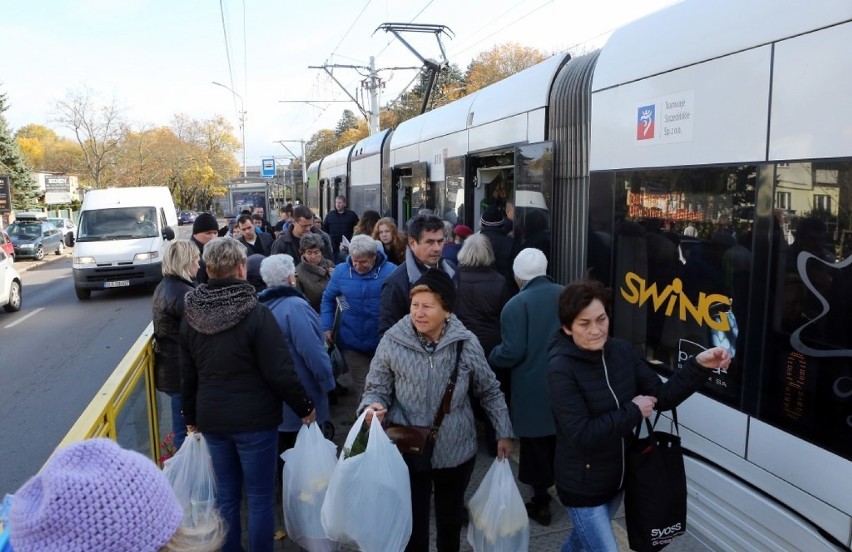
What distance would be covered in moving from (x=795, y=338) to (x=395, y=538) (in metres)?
1.84

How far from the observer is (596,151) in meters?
4.29

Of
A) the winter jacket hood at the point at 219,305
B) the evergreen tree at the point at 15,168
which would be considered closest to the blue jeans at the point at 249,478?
the winter jacket hood at the point at 219,305

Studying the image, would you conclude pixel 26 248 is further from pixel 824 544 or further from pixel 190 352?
pixel 824 544

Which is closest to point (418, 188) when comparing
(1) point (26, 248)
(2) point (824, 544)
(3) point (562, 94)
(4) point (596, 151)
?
(3) point (562, 94)

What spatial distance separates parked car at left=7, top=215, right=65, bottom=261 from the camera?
25594mm

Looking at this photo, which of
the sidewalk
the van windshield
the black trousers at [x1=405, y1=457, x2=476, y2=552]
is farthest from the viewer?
the van windshield

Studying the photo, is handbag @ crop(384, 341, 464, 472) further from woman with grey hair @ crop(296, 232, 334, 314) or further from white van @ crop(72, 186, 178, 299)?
white van @ crop(72, 186, 178, 299)

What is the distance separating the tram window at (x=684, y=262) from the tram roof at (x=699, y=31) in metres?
0.58

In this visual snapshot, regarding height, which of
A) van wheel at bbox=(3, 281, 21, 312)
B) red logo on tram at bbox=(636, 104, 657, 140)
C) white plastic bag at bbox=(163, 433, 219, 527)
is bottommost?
van wheel at bbox=(3, 281, 21, 312)

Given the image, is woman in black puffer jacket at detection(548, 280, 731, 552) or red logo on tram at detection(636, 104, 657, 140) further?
red logo on tram at detection(636, 104, 657, 140)

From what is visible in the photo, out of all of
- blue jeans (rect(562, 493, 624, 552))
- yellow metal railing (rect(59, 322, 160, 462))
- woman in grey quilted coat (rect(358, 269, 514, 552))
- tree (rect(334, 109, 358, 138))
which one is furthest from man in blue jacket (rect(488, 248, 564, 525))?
tree (rect(334, 109, 358, 138))

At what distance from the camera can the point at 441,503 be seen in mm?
3092

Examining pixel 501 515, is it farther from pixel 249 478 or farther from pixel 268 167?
pixel 268 167

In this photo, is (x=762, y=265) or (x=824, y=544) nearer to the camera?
(x=824, y=544)
